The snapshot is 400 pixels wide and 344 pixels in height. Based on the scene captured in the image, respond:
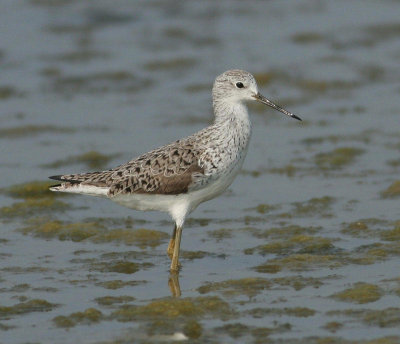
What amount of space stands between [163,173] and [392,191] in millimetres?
3601

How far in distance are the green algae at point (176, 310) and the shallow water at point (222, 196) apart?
2cm

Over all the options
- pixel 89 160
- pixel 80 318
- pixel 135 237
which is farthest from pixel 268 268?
pixel 89 160

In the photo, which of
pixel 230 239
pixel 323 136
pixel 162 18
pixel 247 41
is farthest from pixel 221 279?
pixel 162 18

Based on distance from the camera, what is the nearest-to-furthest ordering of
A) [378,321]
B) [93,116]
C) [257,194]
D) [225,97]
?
[378,321]
[225,97]
[257,194]
[93,116]

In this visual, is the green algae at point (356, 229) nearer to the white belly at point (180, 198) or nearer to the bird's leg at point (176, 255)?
the white belly at point (180, 198)

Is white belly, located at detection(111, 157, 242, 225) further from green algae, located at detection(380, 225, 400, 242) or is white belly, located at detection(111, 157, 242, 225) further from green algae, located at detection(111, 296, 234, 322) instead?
green algae, located at detection(380, 225, 400, 242)

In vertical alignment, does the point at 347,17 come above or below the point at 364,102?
above

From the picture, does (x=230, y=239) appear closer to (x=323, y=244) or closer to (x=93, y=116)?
(x=323, y=244)

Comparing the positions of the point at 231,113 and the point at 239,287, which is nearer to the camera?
the point at 239,287

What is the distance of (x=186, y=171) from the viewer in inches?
409

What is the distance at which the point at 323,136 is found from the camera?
599 inches

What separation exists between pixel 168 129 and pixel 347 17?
7.50 m

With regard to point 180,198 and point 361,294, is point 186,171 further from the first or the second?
Answer: point 361,294

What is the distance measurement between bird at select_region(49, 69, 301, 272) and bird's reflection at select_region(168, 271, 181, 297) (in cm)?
10
